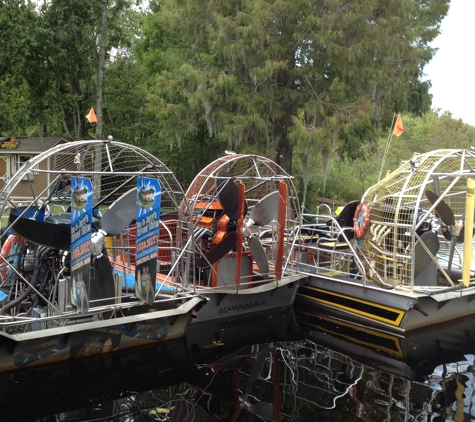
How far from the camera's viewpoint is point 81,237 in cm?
628

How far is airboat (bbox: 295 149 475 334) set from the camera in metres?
8.48

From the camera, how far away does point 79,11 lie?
21.5 meters

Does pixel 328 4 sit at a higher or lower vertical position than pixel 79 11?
lower

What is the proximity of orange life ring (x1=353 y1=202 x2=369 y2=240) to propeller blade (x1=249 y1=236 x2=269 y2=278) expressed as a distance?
1.68m

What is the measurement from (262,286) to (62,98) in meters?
17.2

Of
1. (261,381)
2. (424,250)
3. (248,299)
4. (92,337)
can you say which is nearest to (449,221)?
(424,250)

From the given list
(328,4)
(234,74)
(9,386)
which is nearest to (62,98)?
(234,74)

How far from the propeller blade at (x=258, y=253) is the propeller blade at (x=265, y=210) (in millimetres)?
466

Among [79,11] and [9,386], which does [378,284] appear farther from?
[79,11]

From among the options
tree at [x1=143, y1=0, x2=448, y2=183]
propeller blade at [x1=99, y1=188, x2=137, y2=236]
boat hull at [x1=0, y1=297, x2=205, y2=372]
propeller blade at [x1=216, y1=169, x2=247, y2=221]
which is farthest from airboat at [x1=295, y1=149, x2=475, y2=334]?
tree at [x1=143, y1=0, x2=448, y2=183]

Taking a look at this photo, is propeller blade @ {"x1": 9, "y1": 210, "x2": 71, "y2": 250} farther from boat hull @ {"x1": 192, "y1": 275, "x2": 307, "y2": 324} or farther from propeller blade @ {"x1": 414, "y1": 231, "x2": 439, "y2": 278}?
propeller blade @ {"x1": 414, "y1": 231, "x2": 439, "y2": 278}

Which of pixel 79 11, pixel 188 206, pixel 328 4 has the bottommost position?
pixel 188 206

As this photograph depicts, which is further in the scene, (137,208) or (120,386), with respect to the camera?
(137,208)

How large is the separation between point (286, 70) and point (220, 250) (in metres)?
9.96
